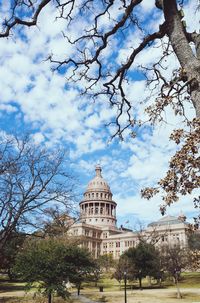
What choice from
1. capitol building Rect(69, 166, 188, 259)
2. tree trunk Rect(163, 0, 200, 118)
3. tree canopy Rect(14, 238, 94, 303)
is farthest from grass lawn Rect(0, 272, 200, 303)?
capitol building Rect(69, 166, 188, 259)

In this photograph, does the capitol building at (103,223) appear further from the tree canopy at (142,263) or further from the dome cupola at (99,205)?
the tree canopy at (142,263)

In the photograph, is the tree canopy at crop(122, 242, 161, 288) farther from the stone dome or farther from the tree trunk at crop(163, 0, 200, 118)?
the stone dome

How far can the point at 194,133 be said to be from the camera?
432 centimetres

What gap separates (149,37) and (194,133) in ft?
7.47

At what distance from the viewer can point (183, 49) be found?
505cm

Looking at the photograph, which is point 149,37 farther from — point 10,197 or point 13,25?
point 10,197

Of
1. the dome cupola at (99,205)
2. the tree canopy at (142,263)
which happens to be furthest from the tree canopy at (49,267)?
the dome cupola at (99,205)

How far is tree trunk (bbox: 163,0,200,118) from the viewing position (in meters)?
4.72

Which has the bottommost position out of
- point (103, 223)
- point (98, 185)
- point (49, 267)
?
point (49, 267)

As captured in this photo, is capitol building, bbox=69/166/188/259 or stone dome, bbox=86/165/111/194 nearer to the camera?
capitol building, bbox=69/166/188/259

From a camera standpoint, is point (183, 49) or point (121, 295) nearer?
point (183, 49)

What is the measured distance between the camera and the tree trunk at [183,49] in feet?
15.5

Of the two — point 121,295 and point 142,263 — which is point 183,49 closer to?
point 121,295

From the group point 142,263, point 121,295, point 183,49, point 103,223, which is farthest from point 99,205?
point 183,49
